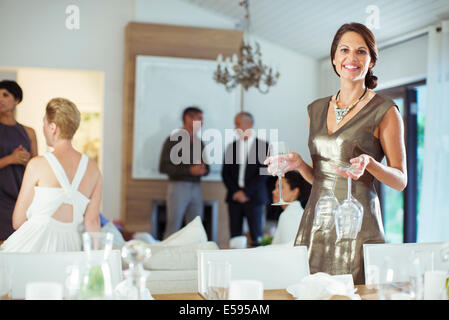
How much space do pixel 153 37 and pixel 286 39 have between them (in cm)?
163

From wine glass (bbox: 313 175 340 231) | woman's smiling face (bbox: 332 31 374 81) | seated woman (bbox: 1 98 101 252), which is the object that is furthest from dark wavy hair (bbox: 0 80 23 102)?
wine glass (bbox: 313 175 340 231)

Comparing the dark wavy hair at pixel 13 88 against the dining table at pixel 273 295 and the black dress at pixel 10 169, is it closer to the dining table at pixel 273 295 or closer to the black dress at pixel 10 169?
the black dress at pixel 10 169

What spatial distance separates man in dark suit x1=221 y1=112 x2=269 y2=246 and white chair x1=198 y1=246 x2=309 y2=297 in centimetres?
356

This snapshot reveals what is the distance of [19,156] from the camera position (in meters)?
4.00

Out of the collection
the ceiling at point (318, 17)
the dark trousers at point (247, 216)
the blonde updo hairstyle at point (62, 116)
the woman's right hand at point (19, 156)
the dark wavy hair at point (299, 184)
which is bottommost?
the dark trousers at point (247, 216)

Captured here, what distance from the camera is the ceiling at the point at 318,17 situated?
4.82 metres

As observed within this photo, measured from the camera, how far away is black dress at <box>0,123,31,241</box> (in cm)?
395

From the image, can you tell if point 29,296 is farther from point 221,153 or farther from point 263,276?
point 221,153

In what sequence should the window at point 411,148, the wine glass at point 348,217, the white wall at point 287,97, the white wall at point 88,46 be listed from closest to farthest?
the wine glass at point 348,217 < the window at point 411,148 < the white wall at point 88,46 < the white wall at point 287,97

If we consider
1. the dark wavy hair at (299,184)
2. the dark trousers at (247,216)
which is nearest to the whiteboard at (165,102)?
the dark trousers at (247,216)

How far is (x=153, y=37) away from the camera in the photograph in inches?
247

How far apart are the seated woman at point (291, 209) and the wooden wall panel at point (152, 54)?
2.63 m

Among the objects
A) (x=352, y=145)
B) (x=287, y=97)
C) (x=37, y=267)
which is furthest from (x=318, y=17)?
(x=37, y=267)

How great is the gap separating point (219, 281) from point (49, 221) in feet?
5.59
